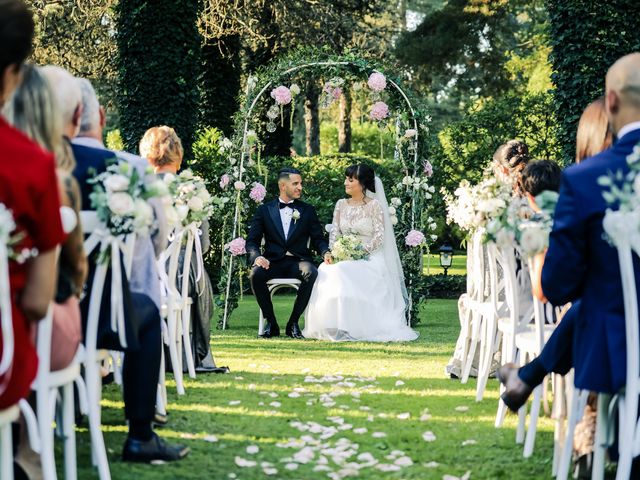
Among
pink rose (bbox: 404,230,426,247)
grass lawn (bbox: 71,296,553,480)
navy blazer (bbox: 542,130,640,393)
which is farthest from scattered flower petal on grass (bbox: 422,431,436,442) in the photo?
pink rose (bbox: 404,230,426,247)

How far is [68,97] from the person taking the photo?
148 inches

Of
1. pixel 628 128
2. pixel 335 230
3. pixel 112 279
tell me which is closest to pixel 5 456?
pixel 112 279

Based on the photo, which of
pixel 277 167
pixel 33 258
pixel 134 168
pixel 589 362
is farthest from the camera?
pixel 277 167

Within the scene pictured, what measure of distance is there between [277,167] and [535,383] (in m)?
10.9

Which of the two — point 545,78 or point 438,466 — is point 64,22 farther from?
point 438,466

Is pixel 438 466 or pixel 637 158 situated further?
pixel 438 466

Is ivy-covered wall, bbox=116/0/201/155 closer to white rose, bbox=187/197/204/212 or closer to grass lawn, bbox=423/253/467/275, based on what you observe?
grass lawn, bbox=423/253/467/275

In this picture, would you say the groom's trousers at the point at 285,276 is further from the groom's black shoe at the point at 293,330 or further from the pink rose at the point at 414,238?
the pink rose at the point at 414,238

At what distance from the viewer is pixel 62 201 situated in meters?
3.13

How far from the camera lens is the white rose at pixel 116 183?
12.2 feet

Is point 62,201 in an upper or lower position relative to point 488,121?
lower

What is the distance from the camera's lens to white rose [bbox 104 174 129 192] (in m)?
3.71

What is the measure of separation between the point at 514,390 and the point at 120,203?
2.03 meters

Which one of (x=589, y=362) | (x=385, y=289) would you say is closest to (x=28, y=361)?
(x=589, y=362)
